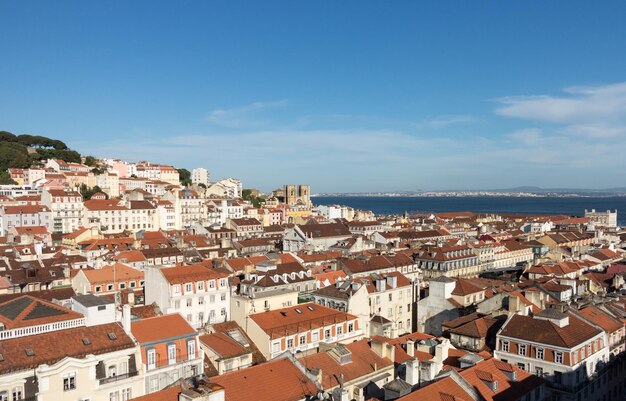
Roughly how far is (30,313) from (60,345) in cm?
467

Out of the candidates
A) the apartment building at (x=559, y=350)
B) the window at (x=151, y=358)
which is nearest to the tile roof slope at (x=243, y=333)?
the window at (x=151, y=358)

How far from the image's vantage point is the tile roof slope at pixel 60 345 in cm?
2881

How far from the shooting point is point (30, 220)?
116438 mm

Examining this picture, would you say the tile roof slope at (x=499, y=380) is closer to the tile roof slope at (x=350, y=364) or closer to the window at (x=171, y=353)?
the tile roof slope at (x=350, y=364)

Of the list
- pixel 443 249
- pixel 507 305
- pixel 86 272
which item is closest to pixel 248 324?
pixel 507 305

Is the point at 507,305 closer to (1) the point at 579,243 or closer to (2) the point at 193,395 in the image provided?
(2) the point at 193,395

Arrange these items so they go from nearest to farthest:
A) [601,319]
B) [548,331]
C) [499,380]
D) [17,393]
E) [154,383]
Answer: [17,393] < [499,380] < [154,383] < [548,331] < [601,319]

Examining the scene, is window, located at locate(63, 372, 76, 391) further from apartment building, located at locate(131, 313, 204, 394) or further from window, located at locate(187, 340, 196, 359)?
window, located at locate(187, 340, 196, 359)

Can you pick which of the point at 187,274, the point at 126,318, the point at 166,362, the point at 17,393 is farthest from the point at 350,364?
the point at 187,274

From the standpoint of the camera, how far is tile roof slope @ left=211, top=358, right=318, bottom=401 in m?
27.6

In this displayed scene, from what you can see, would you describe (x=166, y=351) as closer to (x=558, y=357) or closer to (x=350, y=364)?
(x=350, y=364)

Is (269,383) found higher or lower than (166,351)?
lower

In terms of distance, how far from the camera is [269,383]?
2903cm

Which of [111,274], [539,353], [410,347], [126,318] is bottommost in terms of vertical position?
[410,347]
